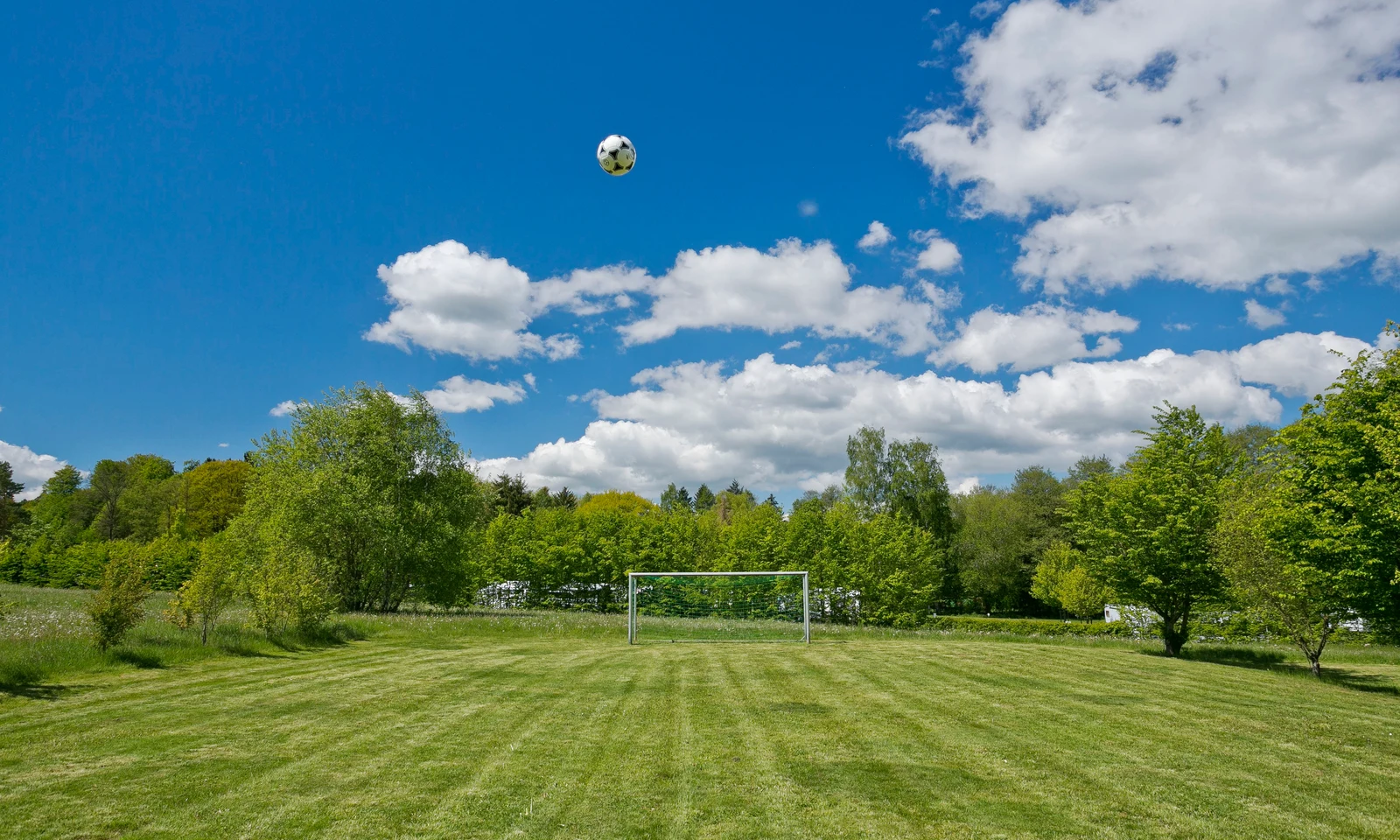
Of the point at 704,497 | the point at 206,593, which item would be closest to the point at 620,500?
the point at 704,497

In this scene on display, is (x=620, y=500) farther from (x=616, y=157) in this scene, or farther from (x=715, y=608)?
(x=616, y=157)

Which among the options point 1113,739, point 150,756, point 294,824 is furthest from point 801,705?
point 150,756

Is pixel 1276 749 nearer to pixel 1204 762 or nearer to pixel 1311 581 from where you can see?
pixel 1204 762

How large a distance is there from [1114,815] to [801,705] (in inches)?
232

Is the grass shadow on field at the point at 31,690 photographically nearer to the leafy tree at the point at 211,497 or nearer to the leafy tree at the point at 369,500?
the leafy tree at the point at 369,500

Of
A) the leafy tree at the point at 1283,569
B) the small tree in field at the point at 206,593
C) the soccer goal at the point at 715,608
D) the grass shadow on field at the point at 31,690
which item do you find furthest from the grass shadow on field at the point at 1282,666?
the small tree in field at the point at 206,593

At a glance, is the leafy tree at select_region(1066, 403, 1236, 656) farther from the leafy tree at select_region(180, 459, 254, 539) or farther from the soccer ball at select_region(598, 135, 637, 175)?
the leafy tree at select_region(180, 459, 254, 539)

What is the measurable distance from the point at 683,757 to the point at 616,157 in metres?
12.5

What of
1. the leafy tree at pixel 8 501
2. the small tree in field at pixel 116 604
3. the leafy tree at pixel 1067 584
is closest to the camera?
the small tree in field at pixel 116 604

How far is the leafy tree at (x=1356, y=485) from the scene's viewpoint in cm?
1596

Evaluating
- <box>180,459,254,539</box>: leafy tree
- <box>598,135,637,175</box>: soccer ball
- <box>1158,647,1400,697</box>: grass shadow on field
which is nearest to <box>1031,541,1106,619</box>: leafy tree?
<box>1158,647,1400,697</box>: grass shadow on field

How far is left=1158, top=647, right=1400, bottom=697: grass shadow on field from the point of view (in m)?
17.6

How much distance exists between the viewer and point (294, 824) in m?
6.29

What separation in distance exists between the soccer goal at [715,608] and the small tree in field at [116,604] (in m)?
14.5
